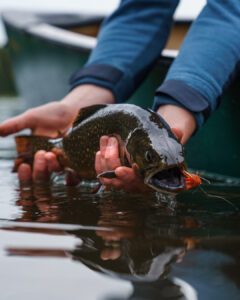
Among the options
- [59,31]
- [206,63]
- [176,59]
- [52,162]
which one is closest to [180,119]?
[206,63]

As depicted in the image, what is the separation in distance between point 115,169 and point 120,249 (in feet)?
2.36

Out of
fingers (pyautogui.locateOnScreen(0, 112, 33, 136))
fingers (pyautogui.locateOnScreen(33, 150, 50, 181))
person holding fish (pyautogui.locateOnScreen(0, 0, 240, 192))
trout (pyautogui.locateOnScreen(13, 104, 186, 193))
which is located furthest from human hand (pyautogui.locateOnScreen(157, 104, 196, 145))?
fingers (pyautogui.locateOnScreen(0, 112, 33, 136))

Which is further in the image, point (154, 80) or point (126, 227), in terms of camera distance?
point (154, 80)

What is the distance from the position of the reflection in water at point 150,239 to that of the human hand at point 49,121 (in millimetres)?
619

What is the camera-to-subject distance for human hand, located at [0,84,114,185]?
279cm

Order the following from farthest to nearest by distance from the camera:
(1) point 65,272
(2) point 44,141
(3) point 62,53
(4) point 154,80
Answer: (3) point 62,53
(4) point 154,80
(2) point 44,141
(1) point 65,272

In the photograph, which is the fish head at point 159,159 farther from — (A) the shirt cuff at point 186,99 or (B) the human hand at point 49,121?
(B) the human hand at point 49,121

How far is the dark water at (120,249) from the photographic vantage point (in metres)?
0.99

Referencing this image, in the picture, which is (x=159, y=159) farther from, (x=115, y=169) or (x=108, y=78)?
(x=108, y=78)

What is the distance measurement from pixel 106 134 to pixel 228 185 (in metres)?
0.92

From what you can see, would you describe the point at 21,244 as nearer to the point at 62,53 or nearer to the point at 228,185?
the point at 228,185

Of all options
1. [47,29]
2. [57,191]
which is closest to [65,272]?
[57,191]

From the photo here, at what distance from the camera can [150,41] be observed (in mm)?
3578

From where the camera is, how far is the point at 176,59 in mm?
2758
